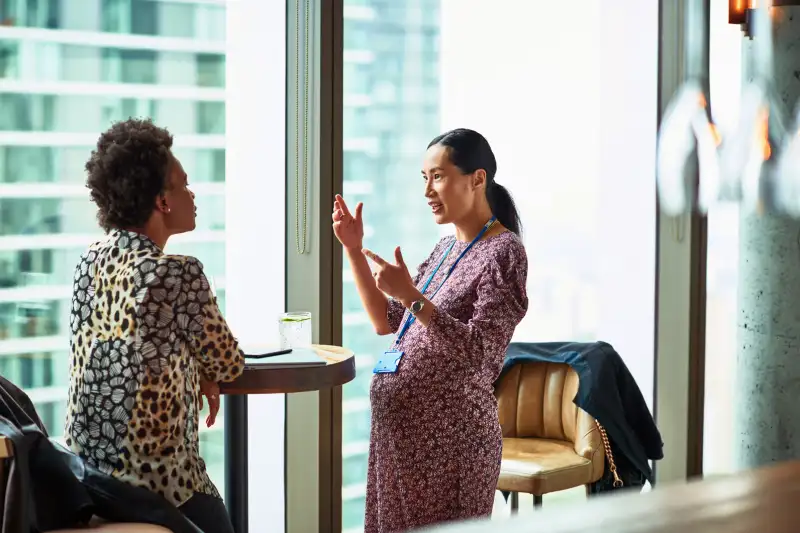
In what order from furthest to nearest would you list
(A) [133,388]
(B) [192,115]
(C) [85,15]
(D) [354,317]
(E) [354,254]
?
1. (D) [354,317]
2. (B) [192,115]
3. (C) [85,15]
4. (E) [354,254]
5. (A) [133,388]

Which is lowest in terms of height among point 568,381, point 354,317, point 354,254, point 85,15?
point 568,381

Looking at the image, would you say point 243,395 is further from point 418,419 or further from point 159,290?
point 159,290

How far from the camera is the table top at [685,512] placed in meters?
0.46

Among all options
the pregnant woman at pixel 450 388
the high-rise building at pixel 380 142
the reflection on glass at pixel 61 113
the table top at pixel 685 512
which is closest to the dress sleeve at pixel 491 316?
the pregnant woman at pixel 450 388

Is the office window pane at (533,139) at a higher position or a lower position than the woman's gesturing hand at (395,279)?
higher

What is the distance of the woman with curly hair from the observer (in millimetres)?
2189

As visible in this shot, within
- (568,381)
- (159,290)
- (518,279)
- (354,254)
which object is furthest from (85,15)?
(568,381)

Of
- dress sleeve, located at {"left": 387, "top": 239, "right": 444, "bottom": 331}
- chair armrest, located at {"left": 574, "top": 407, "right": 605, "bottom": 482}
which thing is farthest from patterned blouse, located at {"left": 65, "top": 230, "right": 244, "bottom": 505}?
chair armrest, located at {"left": 574, "top": 407, "right": 605, "bottom": 482}

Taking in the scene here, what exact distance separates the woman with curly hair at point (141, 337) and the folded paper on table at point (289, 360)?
32 cm

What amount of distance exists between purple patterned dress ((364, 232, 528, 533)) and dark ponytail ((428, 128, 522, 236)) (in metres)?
0.18

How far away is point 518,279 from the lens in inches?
112

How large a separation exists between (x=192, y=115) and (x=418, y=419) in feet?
4.82

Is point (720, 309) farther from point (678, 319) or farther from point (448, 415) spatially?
→ point (448, 415)

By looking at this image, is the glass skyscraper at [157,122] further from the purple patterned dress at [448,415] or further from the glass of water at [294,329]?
the purple patterned dress at [448,415]
